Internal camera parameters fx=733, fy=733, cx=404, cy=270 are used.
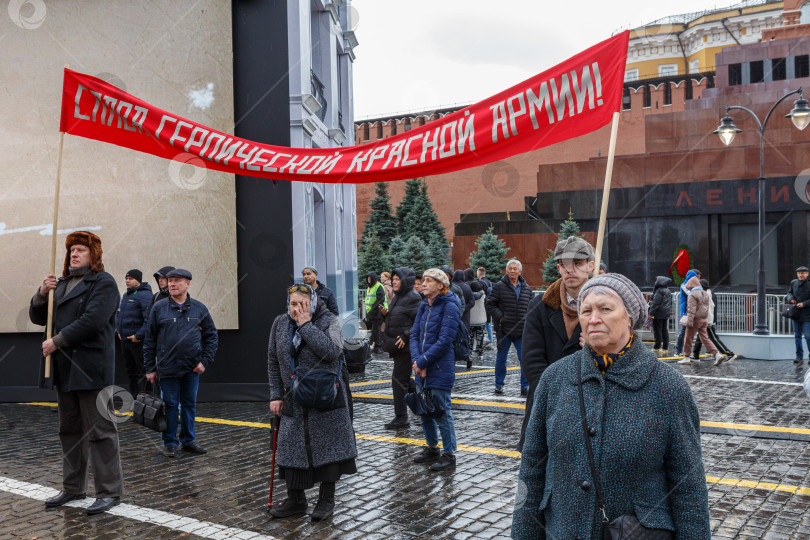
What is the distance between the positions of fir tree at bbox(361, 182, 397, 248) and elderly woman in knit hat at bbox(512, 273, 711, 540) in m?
50.9

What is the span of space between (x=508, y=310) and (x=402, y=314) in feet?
8.92

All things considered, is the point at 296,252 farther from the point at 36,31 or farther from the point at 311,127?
the point at 36,31

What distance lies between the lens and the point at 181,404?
7613 mm

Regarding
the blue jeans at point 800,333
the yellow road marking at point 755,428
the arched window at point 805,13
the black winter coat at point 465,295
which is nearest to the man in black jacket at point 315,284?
the black winter coat at point 465,295

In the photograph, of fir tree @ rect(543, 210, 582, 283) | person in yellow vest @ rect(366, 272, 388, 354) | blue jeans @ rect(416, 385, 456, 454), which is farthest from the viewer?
fir tree @ rect(543, 210, 582, 283)

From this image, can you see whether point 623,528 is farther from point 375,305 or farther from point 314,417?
point 375,305

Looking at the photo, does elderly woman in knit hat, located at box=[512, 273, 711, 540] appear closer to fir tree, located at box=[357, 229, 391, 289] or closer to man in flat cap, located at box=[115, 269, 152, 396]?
man in flat cap, located at box=[115, 269, 152, 396]

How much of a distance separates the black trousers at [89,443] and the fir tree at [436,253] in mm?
33834

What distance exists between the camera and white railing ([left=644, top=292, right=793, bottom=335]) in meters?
18.3

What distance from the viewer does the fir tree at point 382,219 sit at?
5359cm

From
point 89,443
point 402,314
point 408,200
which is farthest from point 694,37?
point 89,443

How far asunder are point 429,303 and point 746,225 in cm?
2863

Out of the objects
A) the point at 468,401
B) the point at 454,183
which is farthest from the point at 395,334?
the point at 454,183

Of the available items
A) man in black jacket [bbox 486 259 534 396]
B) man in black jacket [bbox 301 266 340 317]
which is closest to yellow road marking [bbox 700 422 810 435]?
man in black jacket [bbox 486 259 534 396]
